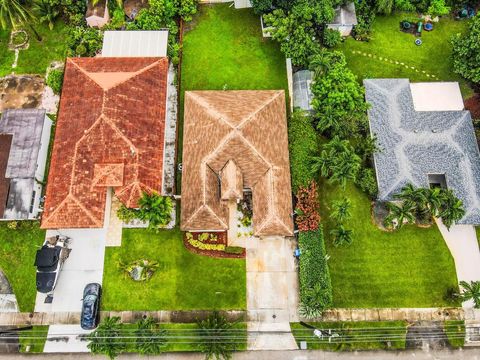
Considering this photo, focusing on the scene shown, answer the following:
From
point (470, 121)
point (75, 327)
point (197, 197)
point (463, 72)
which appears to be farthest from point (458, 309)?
point (75, 327)

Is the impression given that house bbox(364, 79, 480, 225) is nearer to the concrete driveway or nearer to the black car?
the concrete driveway

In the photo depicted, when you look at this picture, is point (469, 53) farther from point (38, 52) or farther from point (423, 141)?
point (38, 52)

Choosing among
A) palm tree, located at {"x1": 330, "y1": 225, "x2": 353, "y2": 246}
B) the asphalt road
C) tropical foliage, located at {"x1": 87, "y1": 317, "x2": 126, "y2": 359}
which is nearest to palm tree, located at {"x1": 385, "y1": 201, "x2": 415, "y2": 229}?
palm tree, located at {"x1": 330, "y1": 225, "x2": 353, "y2": 246}

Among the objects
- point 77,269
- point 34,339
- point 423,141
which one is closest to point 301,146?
point 423,141

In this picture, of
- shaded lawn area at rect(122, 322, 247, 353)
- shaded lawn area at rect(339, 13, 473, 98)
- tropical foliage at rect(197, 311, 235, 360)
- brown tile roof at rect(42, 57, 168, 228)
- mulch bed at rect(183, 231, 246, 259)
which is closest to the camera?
tropical foliage at rect(197, 311, 235, 360)

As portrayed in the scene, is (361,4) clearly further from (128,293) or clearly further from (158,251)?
(128,293)

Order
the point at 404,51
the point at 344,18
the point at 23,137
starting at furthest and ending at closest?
the point at 404,51
the point at 344,18
the point at 23,137
